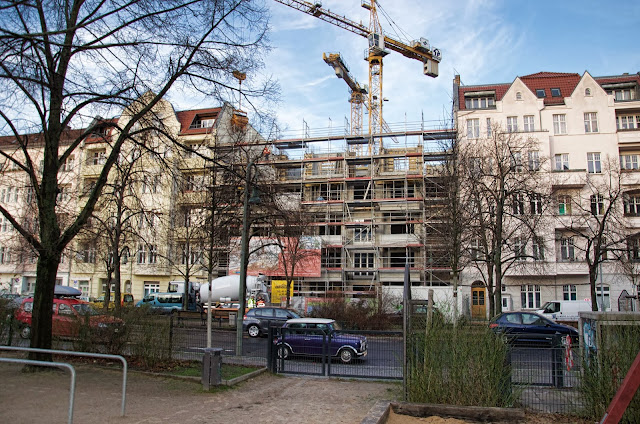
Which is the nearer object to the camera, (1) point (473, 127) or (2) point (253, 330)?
(2) point (253, 330)

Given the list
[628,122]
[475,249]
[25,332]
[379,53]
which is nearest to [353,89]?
[379,53]

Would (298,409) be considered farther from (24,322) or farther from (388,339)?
(24,322)

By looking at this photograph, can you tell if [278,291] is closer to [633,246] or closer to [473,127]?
[473,127]

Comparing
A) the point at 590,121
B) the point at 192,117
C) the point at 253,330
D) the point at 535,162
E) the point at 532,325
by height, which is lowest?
the point at 253,330

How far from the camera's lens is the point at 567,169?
143 feet

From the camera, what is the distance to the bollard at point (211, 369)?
10.9m

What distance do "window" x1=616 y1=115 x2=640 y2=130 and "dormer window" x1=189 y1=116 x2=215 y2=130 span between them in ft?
130

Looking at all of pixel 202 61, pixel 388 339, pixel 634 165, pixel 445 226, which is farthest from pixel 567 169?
pixel 202 61

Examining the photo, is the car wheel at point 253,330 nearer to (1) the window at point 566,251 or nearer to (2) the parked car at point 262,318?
(2) the parked car at point 262,318

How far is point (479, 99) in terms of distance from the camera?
48.4 metres

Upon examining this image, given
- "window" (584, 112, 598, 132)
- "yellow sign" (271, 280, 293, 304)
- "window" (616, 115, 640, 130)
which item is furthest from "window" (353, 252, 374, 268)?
"window" (616, 115, 640, 130)

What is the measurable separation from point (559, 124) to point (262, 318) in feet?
114

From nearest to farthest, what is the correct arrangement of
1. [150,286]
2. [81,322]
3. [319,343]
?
[81,322] → [319,343] → [150,286]

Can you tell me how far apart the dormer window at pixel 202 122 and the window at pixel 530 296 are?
34.9 meters
